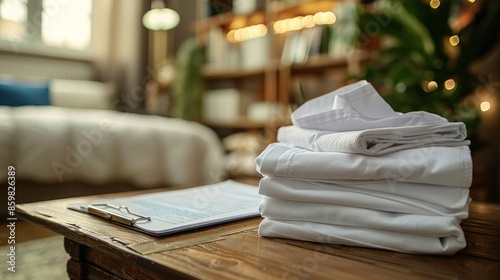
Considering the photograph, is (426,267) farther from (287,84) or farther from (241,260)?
(287,84)

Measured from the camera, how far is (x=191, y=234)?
0.54 meters

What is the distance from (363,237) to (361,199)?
45 millimetres

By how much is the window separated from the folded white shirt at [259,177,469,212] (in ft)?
10.2

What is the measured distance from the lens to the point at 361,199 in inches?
19.1

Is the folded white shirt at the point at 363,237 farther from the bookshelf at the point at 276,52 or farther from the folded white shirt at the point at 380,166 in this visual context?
the bookshelf at the point at 276,52

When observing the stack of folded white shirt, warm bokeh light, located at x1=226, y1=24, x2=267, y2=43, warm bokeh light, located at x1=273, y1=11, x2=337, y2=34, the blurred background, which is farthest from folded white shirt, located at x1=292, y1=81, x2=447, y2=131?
warm bokeh light, located at x1=226, y1=24, x2=267, y2=43

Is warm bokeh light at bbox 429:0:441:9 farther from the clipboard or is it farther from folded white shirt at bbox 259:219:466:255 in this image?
folded white shirt at bbox 259:219:466:255

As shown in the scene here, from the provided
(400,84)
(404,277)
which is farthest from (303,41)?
(404,277)

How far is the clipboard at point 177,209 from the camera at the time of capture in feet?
1.84

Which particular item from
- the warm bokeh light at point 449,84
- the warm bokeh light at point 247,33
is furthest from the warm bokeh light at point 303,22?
the warm bokeh light at point 449,84

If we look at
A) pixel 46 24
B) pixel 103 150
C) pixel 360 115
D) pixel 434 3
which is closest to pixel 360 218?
pixel 360 115

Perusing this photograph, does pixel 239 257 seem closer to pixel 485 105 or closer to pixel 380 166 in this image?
pixel 380 166

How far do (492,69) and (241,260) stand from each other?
6.13 ft

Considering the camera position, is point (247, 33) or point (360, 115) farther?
point (247, 33)
